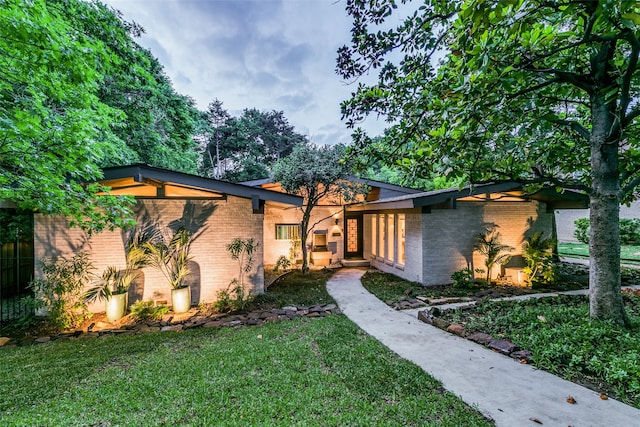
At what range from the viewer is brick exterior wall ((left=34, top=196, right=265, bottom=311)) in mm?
6109

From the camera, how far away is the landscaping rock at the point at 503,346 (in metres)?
3.97

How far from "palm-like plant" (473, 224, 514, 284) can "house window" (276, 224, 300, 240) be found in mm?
6844

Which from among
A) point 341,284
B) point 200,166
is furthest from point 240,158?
point 341,284

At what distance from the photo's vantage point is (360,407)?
2.79 meters

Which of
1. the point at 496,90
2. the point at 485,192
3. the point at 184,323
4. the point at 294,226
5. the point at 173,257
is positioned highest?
the point at 496,90

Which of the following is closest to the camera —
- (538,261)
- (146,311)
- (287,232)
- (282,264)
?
(146,311)

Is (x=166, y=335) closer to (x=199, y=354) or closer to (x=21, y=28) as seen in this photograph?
(x=199, y=354)

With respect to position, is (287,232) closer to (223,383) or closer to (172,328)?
(172,328)

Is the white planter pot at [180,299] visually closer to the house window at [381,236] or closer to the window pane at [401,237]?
the window pane at [401,237]

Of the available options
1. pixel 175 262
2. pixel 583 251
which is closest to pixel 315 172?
pixel 175 262

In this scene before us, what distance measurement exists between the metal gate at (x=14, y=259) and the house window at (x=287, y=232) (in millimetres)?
7475

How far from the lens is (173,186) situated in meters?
6.57

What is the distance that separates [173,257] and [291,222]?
6100mm

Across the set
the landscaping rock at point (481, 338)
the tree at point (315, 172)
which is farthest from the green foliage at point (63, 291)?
the landscaping rock at point (481, 338)
